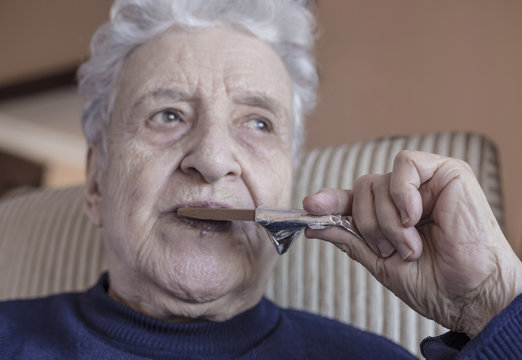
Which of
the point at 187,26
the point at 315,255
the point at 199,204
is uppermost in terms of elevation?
the point at 187,26

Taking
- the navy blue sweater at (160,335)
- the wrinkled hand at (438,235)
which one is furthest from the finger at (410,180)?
the navy blue sweater at (160,335)

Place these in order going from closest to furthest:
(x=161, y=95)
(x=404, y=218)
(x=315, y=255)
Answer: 1. (x=404, y=218)
2. (x=161, y=95)
3. (x=315, y=255)

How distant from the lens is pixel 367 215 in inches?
26.5

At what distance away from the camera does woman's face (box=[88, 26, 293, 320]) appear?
A: 2.77 feet

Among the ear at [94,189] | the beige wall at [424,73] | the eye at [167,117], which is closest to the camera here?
the eye at [167,117]

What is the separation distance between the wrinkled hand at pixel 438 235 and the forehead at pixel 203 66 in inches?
13.9

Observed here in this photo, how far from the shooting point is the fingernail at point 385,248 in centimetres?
69

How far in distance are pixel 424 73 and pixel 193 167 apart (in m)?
1.08

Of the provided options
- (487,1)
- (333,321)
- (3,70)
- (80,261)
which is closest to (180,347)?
(333,321)

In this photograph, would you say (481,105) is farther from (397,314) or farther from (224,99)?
(224,99)

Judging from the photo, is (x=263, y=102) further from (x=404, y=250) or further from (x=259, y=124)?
(x=404, y=250)

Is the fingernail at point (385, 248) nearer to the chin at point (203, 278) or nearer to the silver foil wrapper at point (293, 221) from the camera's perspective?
the silver foil wrapper at point (293, 221)

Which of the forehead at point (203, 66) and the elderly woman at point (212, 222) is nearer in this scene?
the elderly woman at point (212, 222)

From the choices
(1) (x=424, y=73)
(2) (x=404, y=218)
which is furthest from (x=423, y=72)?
(2) (x=404, y=218)
